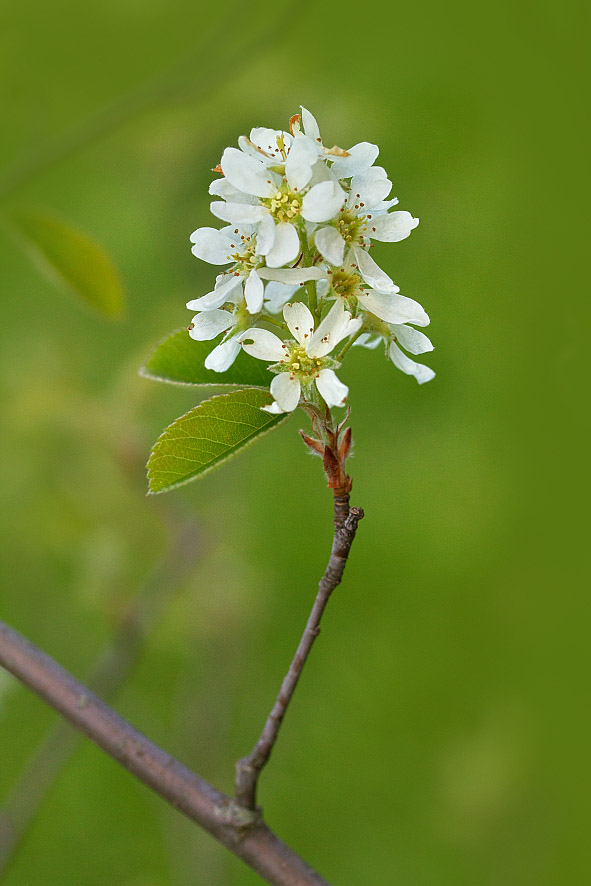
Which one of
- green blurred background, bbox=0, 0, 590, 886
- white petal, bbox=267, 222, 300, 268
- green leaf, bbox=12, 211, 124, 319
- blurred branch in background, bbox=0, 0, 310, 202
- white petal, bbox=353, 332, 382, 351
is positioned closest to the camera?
white petal, bbox=267, 222, 300, 268

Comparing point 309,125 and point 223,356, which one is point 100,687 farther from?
point 309,125

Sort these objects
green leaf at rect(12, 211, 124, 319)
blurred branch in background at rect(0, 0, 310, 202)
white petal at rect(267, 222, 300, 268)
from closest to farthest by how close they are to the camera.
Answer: white petal at rect(267, 222, 300, 268) → green leaf at rect(12, 211, 124, 319) → blurred branch in background at rect(0, 0, 310, 202)

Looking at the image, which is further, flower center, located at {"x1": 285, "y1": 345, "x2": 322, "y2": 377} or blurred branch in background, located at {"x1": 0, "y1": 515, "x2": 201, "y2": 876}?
→ blurred branch in background, located at {"x1": 0, "y1": 515, "x2": 201, "y2": 876}

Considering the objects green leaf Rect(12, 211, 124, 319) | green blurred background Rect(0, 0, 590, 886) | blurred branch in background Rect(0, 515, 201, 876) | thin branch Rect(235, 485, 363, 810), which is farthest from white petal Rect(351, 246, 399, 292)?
green blurred background Rect(0, 0, 590, 886)

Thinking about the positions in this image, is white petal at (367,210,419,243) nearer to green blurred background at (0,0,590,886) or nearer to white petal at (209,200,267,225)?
white petal at (209,200,267,225)

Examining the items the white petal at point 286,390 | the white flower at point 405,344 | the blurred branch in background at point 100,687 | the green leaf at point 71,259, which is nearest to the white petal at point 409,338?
the white flower at point 405,344

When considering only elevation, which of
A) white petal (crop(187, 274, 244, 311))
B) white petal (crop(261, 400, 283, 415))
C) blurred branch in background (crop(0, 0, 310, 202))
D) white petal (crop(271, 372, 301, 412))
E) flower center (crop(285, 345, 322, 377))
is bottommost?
white petal (crop(261, 400, 283, 415))
